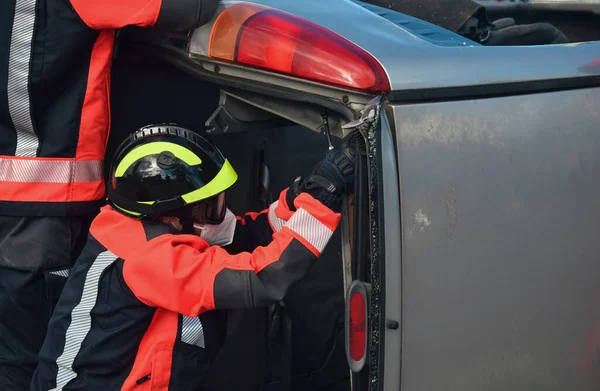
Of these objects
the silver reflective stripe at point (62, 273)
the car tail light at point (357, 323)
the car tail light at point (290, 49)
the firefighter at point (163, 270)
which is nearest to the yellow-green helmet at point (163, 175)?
the firefighter at point (163, 270)

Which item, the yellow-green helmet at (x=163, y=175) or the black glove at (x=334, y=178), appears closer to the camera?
the black glove at (x=334, y=178)

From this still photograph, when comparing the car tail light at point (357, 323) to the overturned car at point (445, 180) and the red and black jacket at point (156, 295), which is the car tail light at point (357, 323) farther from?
the red and black jacket at point (156, 295)

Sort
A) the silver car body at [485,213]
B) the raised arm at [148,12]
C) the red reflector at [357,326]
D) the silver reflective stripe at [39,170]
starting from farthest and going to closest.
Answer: the silver reflective stripe at [39,170]
the raised arm at [148,12]
the red reflector at [357,326]
the silver car body at [485,213]

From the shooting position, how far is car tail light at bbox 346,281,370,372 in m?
2.04

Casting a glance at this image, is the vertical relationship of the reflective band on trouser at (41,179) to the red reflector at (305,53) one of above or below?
below

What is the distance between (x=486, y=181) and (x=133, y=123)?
150 cm

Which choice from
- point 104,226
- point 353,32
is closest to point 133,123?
point 104,226

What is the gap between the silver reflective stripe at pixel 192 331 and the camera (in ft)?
7.72

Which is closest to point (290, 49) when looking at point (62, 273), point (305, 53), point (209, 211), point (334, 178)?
point (305, 53)

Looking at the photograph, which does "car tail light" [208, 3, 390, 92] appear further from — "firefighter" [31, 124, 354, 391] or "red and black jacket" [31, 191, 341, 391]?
"red and black jacket" [31, 191, 341, 391]

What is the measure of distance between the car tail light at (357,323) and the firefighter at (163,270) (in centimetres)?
18

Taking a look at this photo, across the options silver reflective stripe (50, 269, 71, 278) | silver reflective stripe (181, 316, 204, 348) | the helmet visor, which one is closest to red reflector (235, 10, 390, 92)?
the helmet visor

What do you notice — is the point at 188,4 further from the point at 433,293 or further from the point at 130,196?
the point at 433,293

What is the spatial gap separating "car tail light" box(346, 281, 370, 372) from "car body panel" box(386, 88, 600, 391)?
0.40 ft
